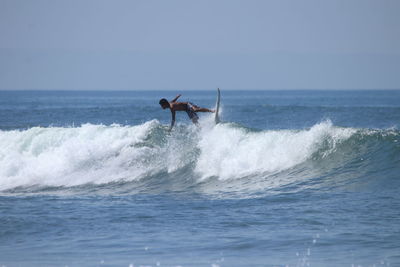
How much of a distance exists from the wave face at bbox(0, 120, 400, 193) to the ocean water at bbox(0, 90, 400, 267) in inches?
1.6

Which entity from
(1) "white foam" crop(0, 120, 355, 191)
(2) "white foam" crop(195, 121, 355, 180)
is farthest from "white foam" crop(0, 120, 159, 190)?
(2) "white foam" crop(195, 121, 355, 180)

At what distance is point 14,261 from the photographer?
851cm

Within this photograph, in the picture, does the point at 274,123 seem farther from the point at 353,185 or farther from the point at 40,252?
the point at 40,252

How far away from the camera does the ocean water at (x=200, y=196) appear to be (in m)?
8.59

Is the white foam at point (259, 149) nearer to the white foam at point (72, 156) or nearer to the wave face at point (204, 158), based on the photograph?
the wave face at point (204, 158)

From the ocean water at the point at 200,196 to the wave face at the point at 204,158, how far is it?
0.04 metres

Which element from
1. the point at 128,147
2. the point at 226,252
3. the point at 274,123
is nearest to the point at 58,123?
the point at 274,123

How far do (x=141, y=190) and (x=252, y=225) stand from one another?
522cm

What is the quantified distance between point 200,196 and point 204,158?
348 cm

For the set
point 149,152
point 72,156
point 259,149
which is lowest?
point 72,156

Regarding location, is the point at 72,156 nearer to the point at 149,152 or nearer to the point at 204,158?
the point at 149,152

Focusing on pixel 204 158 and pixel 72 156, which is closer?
pixel 204 158

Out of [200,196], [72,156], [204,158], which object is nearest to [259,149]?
[204,158]

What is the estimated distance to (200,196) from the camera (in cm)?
1299
